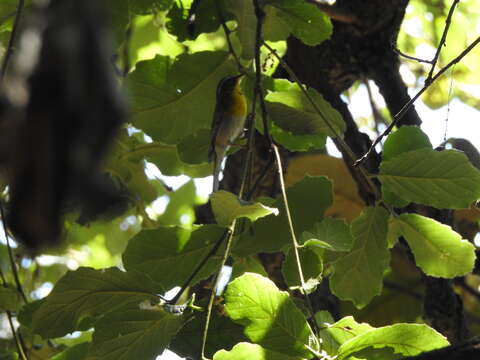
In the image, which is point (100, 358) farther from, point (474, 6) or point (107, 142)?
point (474, 6)

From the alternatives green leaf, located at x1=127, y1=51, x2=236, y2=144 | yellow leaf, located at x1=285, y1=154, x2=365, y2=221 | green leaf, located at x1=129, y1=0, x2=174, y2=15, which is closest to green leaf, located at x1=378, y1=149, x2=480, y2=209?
green leaf, located at x1=127, y1=51, x2=236, y2=144

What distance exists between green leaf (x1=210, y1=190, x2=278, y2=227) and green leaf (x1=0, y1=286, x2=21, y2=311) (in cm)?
68

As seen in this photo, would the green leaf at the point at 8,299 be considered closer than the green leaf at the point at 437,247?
No

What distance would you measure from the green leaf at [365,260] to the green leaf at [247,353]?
0.39 meters

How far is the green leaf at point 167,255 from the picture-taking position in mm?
1228

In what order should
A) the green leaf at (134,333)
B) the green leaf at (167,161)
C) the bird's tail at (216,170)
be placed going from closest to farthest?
the green leaf at (134,333), the bird's tail at (216,170), the green leaf at (167,161)

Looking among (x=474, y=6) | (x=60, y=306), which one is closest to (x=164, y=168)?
(x=60, y=306)

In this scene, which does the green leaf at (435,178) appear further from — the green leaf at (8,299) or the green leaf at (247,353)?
the green leaf at (8,299)

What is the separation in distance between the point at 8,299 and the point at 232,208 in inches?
28.3

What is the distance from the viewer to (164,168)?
1.77 meters

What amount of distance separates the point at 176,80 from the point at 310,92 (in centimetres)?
31

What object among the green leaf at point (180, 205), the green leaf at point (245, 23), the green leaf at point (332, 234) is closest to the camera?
the green leaf at point (332, 234)

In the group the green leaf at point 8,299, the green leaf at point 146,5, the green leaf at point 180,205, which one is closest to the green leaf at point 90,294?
the green leaf at point 8,299

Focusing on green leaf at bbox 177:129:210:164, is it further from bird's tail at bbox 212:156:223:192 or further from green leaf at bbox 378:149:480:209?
green leaf at bbox 378:149:480:209
